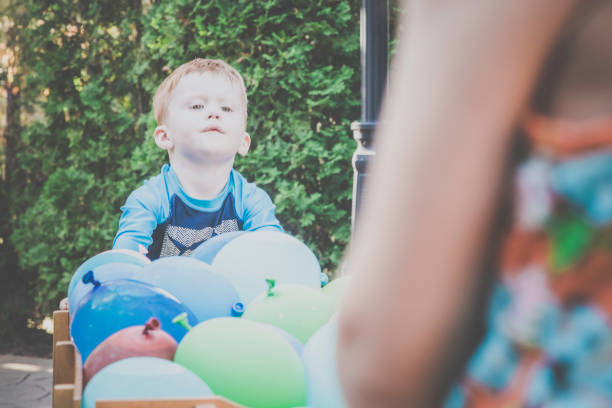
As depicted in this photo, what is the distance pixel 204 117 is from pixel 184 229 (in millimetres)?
517

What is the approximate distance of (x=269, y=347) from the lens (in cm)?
163

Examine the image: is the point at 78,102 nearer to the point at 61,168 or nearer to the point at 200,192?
the point at 61,168

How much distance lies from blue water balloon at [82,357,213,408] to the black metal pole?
1.97 meters

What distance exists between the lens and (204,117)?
3.16 metres

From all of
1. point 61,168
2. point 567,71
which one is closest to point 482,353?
point 567,71

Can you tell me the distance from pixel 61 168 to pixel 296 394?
15.5ft

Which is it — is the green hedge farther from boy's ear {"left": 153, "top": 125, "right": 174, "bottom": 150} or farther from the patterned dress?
the patterned dress

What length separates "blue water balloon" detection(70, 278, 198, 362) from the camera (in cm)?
181

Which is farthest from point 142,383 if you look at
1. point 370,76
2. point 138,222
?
point 370,76

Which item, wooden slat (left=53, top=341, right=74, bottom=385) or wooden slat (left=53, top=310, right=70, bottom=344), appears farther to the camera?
wooden slat (left=53, top=310, right=70, bottom=344)

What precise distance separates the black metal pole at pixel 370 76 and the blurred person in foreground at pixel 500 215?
2.79m

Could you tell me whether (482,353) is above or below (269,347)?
above

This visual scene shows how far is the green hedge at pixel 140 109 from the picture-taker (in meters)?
5.06

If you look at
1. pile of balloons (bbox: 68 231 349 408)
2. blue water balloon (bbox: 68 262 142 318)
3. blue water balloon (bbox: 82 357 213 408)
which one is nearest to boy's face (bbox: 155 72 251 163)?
pile of balloons (bbox: 68 231 349 408)
